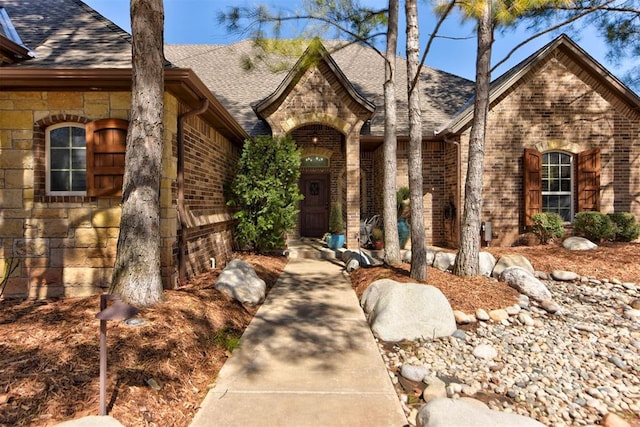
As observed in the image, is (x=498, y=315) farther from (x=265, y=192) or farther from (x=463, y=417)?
(x=265, y=192)

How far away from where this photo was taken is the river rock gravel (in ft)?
9.22

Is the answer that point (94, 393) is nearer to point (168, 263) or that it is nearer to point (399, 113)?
point (168, 263)

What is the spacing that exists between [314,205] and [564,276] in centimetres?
808

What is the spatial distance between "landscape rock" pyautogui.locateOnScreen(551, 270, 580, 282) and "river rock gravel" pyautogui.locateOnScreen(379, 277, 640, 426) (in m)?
1.15

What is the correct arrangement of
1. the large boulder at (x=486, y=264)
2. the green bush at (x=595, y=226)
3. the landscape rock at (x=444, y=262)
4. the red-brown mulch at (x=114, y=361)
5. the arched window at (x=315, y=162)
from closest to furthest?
the red-brown mulch at (x=114, y=361), the large boulder at (x=486, y=264), the landscape rock at (x=444, y=262), the green bush at (x=595, y=226), the arched window at (x=315, y=162)

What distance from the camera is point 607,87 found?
9727 millimetres

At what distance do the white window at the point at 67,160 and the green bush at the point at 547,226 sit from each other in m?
10.2

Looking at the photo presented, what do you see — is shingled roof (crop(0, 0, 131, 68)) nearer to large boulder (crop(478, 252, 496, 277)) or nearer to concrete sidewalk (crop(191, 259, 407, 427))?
concrete sidewalk (crop(191, 259, 407, 427))

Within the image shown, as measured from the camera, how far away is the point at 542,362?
3.52 metres

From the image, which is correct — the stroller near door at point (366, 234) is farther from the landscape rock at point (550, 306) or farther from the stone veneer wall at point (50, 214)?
the stone veneer wall at point (50, 214)

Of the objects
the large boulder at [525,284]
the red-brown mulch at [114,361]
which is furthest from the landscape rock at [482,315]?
the red-brown mulch at [114,361]

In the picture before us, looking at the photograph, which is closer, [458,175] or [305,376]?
[305,376]

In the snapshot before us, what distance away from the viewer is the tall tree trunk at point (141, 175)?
157 inches

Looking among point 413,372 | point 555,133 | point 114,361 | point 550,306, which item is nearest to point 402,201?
point 555,133
